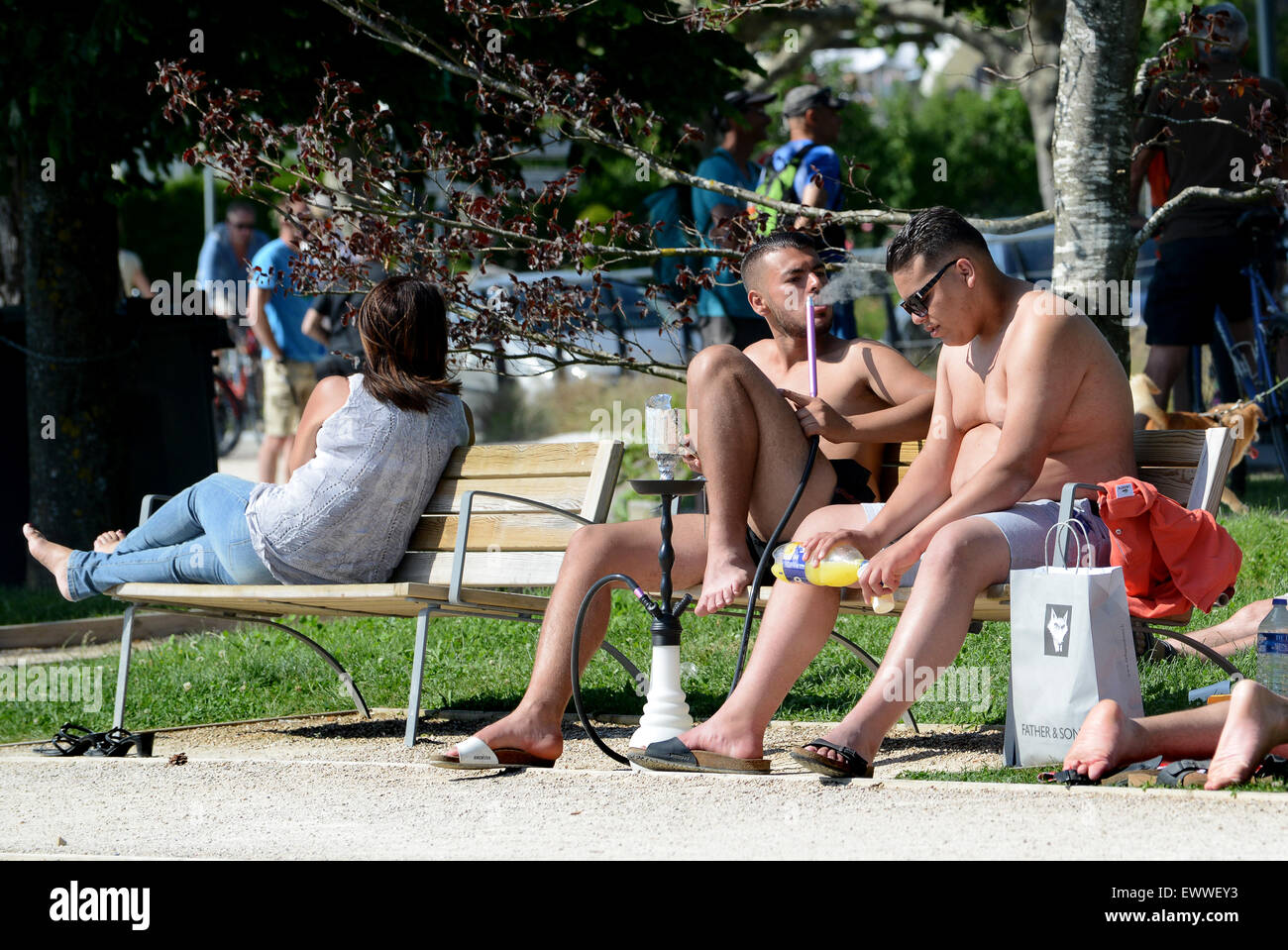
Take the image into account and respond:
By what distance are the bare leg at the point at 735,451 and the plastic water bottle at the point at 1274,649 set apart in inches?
48.4

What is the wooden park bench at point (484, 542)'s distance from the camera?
5018 millimetres

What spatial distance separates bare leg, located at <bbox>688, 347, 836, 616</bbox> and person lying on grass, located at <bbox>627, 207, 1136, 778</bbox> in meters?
0.17

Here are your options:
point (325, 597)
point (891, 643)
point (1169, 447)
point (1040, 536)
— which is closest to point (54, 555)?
→ point (325, 597)

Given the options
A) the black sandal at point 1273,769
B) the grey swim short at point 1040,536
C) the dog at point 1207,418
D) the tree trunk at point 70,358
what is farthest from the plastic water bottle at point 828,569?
the tree trunk at point 70,358

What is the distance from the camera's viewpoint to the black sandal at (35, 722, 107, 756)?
4984 mm

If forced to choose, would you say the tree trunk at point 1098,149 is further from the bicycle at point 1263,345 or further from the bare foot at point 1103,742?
the bicycle at point 1263,345

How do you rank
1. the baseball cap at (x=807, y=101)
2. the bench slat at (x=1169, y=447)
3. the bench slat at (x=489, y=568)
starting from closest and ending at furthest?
the bench slat at (x=1169, y=447)
the bench slat at (x=489, y=568)
the baseball cap at (x=807, y=101)

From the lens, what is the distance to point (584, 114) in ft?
19.5

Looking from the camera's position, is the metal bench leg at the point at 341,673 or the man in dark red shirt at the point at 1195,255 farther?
the man in dark red shirt at the point at 1195,255

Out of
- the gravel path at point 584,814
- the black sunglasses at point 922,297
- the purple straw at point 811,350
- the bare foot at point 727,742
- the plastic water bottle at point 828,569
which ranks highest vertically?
the black sunglasses at point 922,297

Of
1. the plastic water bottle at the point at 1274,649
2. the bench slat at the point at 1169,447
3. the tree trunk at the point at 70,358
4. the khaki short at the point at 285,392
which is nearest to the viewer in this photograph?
the plastic water bottle at the point at 1274,649

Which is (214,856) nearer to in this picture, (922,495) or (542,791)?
(542,791)

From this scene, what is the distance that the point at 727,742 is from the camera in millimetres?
3912
